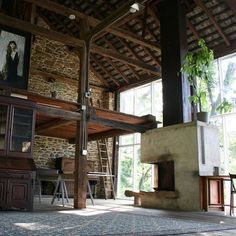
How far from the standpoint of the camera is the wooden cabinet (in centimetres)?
639

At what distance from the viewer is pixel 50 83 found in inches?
526

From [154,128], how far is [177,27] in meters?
2.95

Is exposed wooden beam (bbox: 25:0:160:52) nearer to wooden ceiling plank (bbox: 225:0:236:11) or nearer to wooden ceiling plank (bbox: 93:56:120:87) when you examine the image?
wooden ceiling plank (bbox: 225:0:236:11)

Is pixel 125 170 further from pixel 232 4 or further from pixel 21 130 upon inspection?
pixel 232 4

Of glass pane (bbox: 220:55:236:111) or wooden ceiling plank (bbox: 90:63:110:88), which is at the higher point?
wooden ceiling plank (bbox: 90:63:110:88)

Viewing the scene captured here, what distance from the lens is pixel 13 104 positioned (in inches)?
272

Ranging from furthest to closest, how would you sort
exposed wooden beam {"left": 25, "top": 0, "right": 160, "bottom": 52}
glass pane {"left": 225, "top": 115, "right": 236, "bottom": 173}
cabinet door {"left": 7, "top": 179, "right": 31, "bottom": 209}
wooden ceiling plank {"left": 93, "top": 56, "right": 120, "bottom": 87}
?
wooden ceiling plank {"left": 93, "top": 56, "right": 120, "bottom": 87} < glass pane {"left": 225, "top": 115, "right": 236, "bottom": 173} < exposed wooden beam {"left": 25, "top": 0, "right": 160, "bottom": 52} < cabinet door {"left": 7, "top": 179, "right": 31, "bottom": 209}

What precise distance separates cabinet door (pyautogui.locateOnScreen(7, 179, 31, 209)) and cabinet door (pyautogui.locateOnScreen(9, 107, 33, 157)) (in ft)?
2.04

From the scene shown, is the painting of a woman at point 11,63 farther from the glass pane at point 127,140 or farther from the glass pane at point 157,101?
the glass pane at point 127,140

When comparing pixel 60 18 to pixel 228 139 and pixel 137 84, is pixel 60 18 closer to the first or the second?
pixel 137 84

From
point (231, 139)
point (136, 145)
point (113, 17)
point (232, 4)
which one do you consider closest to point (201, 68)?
point (113, 17)

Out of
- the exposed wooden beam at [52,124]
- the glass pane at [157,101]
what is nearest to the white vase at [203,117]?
the exposed wooden beam at [52,124]

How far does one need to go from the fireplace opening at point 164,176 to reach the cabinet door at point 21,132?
3653mm

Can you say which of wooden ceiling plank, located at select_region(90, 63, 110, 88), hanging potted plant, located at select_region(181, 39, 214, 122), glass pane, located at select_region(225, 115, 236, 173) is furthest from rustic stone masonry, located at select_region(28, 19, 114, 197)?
hanging potted plant, located at select_region(181, 39, 214, 122)
